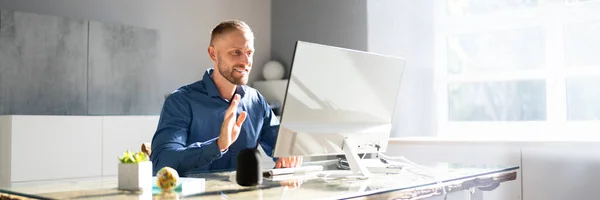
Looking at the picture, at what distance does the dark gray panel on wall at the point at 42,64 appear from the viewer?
12.6 ft

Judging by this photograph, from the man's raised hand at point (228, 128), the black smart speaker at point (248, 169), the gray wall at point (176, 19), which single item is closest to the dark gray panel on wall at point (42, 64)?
the gray wall at point (176, 19)

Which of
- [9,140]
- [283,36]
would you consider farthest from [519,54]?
[9,140]

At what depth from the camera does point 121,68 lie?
4.34m

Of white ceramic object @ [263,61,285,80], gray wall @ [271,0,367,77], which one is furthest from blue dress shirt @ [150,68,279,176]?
white ceramic object @ [263,61,285,80]

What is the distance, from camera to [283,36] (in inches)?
221

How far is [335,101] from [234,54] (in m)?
0.45

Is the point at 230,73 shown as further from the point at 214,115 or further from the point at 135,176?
the point at 135,176

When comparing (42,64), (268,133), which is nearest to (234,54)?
(268,133)

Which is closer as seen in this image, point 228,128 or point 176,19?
point 228,128

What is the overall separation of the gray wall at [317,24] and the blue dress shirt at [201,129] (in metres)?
2.42

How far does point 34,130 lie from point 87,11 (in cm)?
105

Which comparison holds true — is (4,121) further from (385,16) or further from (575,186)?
(575,186)

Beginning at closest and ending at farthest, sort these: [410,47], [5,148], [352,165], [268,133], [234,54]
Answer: [352,165], [234,54], [268,133], [5,148], [410,47]

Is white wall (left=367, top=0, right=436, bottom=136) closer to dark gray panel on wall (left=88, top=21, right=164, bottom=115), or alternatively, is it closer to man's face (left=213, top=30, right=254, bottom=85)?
dark gray panel on wall (left=88, top=21, right=164, bottom=115)
